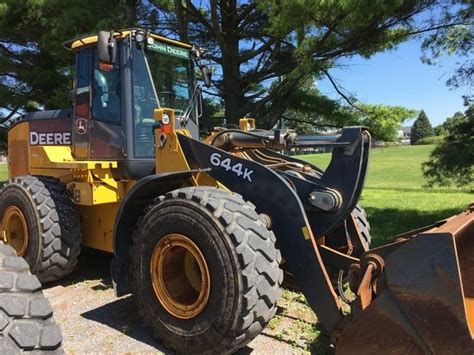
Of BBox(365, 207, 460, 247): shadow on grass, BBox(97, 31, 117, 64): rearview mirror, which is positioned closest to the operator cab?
BBox(97, 31, 117, 64): rearview mirror

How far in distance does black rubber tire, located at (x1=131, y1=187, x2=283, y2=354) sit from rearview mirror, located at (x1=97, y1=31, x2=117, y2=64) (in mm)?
1691

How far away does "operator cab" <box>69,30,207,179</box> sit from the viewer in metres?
5.19

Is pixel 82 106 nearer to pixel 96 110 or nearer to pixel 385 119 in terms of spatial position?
pixel 96 110

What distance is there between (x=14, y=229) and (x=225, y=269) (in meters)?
3.29

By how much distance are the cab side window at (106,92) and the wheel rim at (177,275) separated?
1849 millimetres

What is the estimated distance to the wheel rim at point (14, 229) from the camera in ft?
18.4

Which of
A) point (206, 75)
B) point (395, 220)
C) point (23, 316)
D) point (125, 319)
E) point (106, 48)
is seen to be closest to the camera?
point (23, 316)

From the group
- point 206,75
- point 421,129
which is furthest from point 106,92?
point 421,129

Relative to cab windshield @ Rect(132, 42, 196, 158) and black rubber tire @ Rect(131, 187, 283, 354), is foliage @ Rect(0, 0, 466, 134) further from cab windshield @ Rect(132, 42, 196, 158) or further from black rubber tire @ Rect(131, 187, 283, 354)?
black rubber tire @ Rect(131, 187, 283, 354)

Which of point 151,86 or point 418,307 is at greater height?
point 151,86

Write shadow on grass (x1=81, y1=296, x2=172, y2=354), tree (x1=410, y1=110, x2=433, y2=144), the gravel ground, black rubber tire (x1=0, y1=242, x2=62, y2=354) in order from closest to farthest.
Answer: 1. black rubber tire (x1=0, y1=242, x2=62, y2=354)
2. the gravel ground
3. shadow on grass (x1=81, y1=296, x2=172, y2=354)
4. tree (x1=410, y1=110, x2=433, y2=144)

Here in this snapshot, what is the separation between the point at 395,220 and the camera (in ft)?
33.5

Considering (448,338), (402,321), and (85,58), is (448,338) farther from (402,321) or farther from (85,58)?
(85,58)

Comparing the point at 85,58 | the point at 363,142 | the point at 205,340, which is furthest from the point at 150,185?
the point at 85,58
